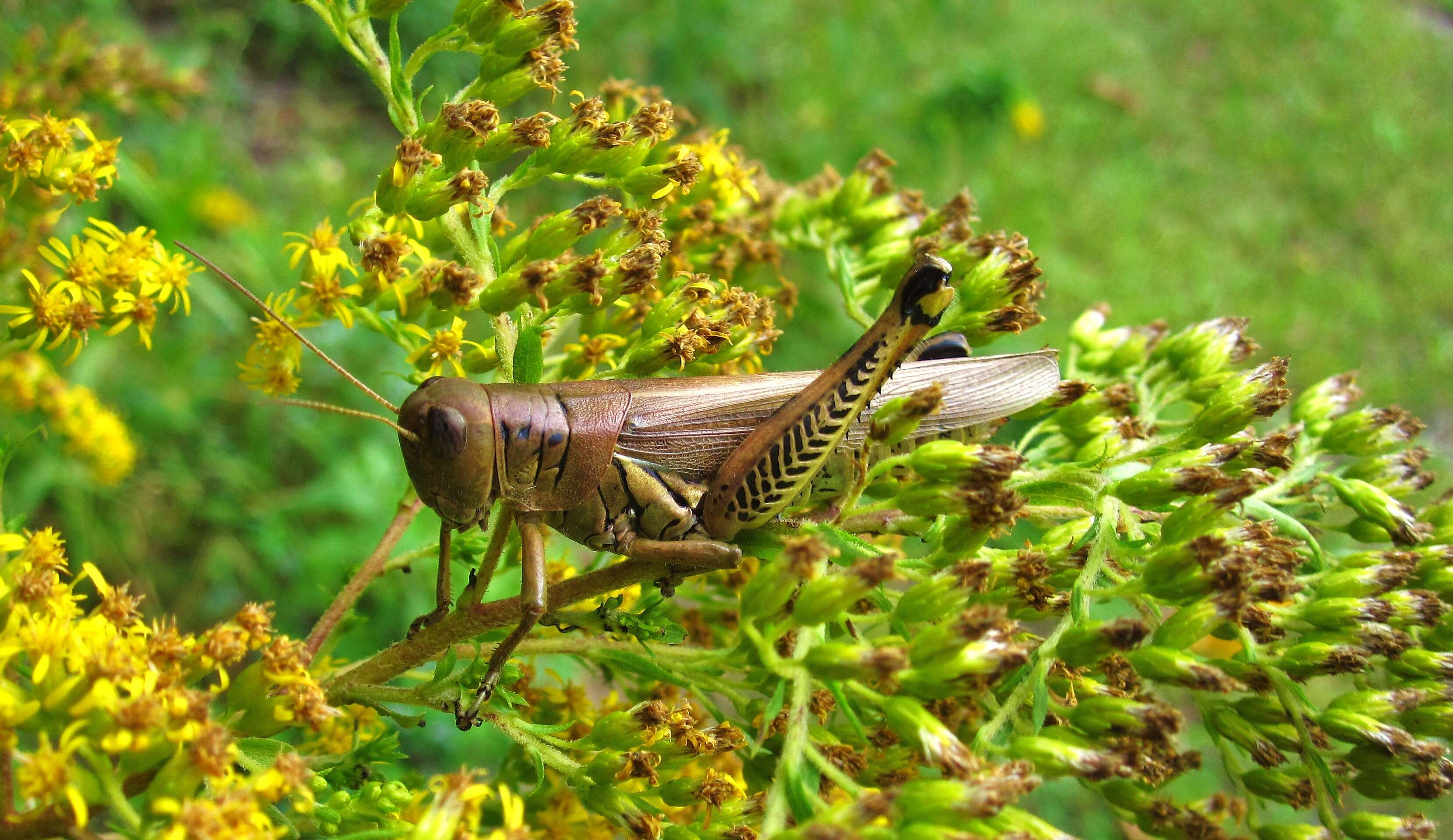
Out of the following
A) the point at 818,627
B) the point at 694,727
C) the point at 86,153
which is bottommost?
the point at 694,727

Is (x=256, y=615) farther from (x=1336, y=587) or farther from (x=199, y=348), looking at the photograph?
(x=199, y=348)

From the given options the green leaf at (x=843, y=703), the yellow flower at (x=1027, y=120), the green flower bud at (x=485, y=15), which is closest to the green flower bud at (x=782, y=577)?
the green leaf at (x=843, y=703)

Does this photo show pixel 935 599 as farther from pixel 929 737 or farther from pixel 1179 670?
pixel 1179 670

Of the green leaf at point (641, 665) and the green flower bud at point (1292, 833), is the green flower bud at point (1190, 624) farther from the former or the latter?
the green leaf at point (641, 665)

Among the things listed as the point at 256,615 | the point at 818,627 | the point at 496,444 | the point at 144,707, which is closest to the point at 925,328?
the point at 818,627

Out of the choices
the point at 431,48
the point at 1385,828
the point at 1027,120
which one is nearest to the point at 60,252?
the point at 431,48

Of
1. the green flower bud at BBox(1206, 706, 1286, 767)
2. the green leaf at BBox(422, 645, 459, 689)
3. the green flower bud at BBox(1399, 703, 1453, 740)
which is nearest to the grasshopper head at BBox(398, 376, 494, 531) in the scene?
the green leaf at BBox(422, 645, 459, 689)
